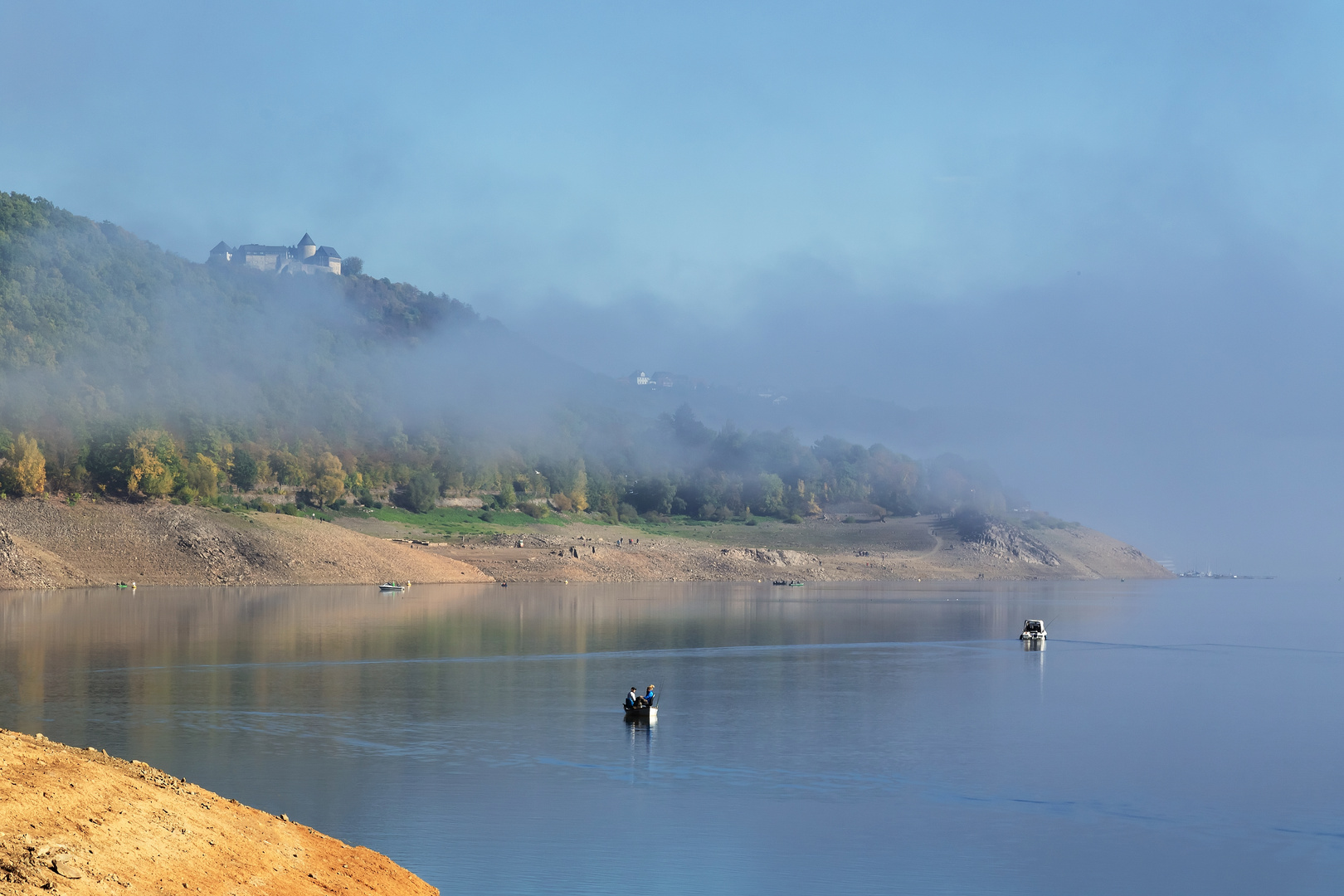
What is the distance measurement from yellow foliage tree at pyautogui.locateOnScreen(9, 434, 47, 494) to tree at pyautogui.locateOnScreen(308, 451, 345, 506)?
44366 millimetres

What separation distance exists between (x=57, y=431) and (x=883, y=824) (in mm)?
130295

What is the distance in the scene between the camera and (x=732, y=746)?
3622 cm

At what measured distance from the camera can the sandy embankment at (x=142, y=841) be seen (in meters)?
14.2

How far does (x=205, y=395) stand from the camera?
186000 mm

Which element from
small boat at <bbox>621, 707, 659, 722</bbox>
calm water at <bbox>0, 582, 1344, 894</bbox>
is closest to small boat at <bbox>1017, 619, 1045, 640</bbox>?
calm water at <bbox>0, 582, 1344, 894</bbox>

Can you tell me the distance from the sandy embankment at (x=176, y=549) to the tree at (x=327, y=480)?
76.3 feet

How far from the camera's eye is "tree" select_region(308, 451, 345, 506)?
166125mm

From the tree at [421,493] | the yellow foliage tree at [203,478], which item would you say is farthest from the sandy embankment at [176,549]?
the tree at [421,493]

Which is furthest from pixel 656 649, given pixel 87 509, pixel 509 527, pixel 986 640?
pixel 509 527

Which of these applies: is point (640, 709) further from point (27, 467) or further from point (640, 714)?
point (27, 467)

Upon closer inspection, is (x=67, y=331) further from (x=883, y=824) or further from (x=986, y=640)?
(x=883, y=824)

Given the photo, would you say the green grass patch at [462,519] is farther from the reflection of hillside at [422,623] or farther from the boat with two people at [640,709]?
the boat with two people at [640,709]

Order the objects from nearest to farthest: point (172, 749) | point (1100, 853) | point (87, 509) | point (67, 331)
Result: point (1100, 853)
point (172, 749)
point (87, 509)
point (67, 331)

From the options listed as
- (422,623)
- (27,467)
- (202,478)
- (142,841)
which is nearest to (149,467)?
(202,478)
